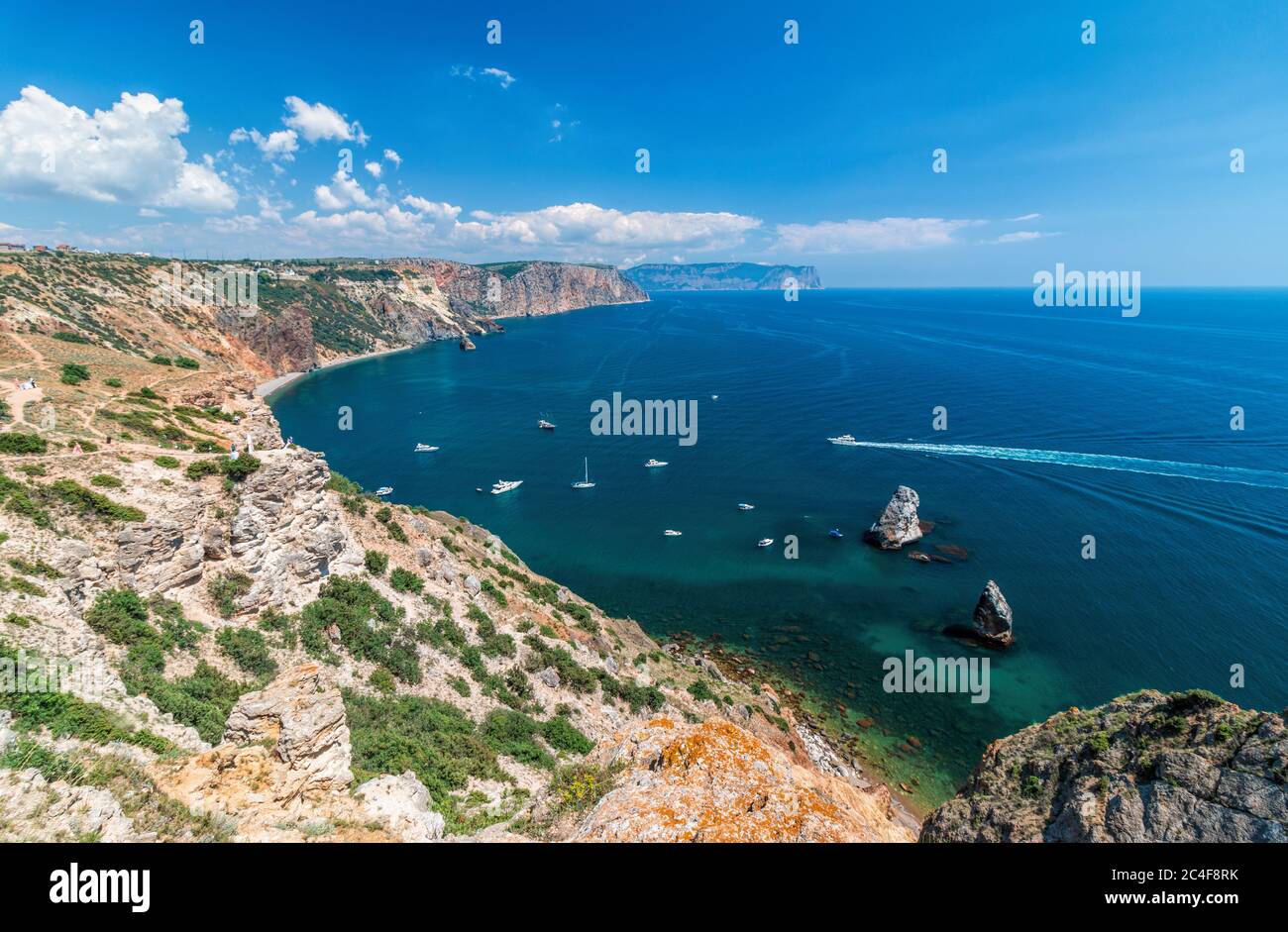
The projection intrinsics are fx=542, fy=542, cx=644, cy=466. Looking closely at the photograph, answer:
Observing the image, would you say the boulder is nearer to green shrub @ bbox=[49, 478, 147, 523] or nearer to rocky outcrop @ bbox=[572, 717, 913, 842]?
rocky outcrop @ bbox=[572, 717, 913, 842]

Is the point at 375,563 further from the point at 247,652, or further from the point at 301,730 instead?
the point at 301,730

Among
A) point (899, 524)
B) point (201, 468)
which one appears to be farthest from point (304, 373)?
point (899, 524)

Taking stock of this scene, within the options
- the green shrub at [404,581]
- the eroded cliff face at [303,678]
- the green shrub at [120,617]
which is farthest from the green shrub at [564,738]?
the green shrub at [120,617]

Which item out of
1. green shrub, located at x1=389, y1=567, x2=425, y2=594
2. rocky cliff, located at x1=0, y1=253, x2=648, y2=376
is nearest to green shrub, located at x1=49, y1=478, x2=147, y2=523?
green shrub, located at x1=389, y1=567, x2=425, y2=594

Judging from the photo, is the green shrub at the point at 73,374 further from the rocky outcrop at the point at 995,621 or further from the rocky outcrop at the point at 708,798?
the rocky outcrop at the point at 995,621

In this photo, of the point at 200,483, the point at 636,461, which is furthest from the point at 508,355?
the point at 200,483
